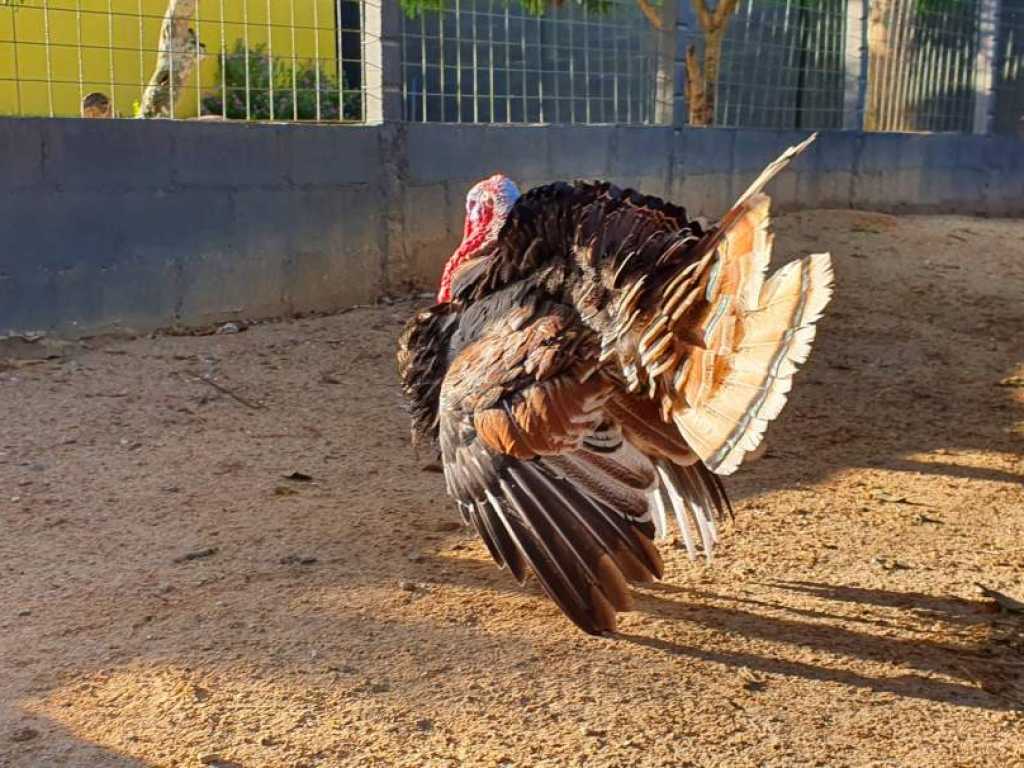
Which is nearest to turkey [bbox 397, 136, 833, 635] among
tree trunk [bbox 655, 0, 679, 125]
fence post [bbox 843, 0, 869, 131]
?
tree trunk [bbox 655, 0, 679, 125]

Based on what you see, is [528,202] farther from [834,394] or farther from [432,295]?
[432,295]

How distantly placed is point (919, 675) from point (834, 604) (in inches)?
19.4

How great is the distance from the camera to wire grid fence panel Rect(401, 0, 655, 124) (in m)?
8.59

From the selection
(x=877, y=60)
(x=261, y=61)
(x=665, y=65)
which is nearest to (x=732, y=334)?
(x=261, y=61)

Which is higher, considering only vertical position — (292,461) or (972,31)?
(972,31)

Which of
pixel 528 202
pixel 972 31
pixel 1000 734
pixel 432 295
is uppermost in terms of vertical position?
pixel 972 31

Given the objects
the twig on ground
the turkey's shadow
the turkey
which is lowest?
the turkey's shadow

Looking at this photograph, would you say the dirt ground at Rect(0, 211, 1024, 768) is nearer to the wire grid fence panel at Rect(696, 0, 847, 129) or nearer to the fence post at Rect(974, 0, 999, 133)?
the wire grid fence panel at Rect(696, 0, 847, 129)

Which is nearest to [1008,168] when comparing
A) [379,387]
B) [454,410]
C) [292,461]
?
[379,387]

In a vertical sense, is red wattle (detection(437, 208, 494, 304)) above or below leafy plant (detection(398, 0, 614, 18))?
below

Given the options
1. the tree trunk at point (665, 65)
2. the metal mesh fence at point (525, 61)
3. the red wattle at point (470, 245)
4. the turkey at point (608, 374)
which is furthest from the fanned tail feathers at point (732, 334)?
the tree trunk at point (665, 65)

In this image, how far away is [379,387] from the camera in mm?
6488

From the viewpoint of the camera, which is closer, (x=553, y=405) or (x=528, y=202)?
(x=553, y=405)

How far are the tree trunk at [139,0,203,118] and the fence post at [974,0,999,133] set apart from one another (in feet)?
32.7
